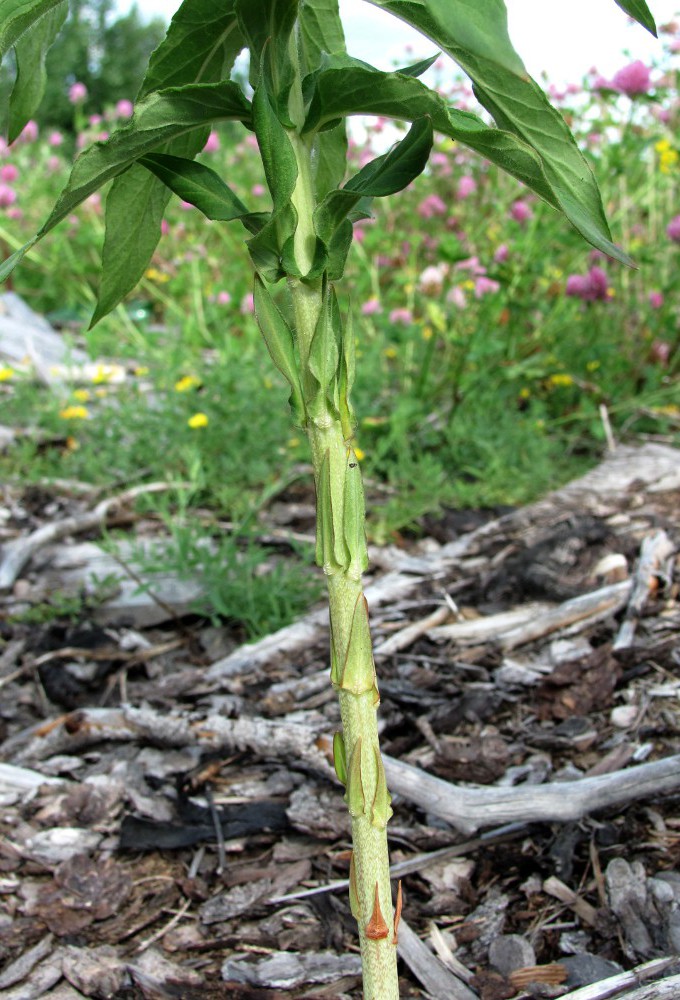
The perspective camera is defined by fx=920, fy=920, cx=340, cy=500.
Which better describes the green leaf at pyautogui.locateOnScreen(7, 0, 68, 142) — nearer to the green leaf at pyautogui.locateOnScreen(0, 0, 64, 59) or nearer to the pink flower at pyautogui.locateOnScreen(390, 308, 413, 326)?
the green leaf at pyautogui.locateOnScreen(0, 0, 64, 59)

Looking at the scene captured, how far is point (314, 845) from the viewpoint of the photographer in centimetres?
155

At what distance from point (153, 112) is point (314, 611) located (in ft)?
5.75

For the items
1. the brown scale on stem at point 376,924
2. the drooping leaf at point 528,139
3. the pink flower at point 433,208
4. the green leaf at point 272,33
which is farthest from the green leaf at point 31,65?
the pink flower at point 433,208

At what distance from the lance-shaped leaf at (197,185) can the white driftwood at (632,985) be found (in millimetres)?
959

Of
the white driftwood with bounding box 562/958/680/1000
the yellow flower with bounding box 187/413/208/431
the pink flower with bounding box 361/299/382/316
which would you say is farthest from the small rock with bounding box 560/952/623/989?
the pink flower with bounding box 361/299/382/316

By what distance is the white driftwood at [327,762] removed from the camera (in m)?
1.36

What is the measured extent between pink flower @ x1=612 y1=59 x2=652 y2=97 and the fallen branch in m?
2.35

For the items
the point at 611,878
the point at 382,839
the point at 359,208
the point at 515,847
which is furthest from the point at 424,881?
the point at 359,208

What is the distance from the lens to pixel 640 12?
703 mm

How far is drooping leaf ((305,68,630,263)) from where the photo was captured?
0.76m

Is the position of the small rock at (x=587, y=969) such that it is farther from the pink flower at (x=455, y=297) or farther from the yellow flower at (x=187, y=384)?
the pink flower at (x=455, y=297)

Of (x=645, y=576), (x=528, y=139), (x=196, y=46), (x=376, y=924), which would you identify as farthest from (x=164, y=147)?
(x=645, y=576)

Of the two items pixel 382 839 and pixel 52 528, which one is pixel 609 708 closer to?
pixel 382 839

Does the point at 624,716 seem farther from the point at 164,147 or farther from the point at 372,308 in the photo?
the point at 372,308
